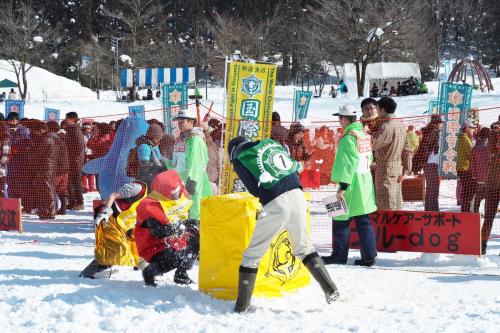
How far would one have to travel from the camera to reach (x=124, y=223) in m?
6.30

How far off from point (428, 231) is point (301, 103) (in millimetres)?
17518

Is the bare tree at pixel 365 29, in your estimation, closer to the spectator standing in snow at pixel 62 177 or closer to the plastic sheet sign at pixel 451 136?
the plastic sheet sign at pixel 451 136

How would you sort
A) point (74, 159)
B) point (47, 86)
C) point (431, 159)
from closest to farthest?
1. point (431, 159)
2. point (74, 159)
3. point (47, 86)

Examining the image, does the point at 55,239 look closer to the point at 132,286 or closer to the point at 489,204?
the point at 132,286

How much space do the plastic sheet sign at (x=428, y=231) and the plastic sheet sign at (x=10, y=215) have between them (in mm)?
4718

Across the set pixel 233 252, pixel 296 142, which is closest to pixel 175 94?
pixel 296 142

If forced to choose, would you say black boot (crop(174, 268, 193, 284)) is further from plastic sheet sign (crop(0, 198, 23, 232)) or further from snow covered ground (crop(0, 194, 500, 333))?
plastic sheet sign (crop(0, 198, 23, 232))

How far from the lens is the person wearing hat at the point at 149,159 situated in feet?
25.6

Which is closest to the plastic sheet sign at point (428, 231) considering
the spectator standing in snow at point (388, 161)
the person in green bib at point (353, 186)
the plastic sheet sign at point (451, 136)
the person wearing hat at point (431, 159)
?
the spectator standing in snow at point (388, 161)

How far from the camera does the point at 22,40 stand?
172 ft

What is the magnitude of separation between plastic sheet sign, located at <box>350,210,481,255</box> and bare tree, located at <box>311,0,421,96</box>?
127 ft

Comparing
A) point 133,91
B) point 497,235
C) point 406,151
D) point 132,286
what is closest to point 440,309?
point 132,286

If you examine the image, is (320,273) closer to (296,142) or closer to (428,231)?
(428,231)

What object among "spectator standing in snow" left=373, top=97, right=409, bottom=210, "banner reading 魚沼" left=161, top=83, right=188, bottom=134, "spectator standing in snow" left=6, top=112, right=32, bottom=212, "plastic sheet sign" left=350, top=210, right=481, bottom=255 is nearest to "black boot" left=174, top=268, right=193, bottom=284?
"plastic sheet sign" left=350, top=210, right=481, bottom=255
